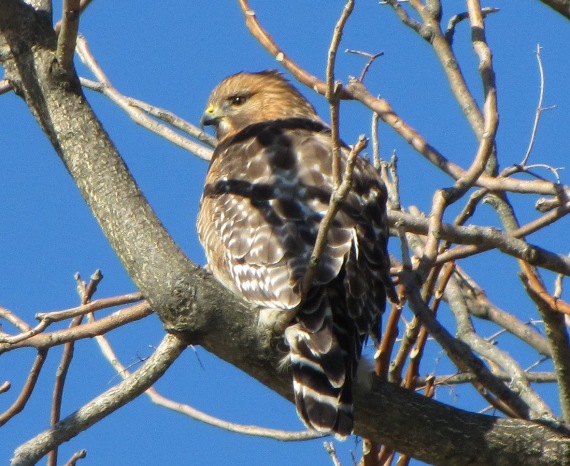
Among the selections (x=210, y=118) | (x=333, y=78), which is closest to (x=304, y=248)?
(x=333, y=78)

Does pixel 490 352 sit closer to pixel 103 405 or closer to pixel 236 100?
pixel 103 405

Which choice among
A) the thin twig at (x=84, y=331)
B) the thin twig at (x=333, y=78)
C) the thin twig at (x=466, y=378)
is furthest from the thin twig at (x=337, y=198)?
the thin twig at (x=466, y=378)

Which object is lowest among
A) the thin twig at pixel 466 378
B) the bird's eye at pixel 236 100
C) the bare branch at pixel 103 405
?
the bare branch at pixel 103 405

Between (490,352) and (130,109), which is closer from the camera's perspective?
(490,352)

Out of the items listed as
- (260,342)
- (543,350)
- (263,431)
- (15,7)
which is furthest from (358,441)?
(15,7)

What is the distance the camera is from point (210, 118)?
5.83 meters

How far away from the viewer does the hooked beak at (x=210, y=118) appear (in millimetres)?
5824

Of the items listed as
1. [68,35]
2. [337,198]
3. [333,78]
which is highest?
[68,35]

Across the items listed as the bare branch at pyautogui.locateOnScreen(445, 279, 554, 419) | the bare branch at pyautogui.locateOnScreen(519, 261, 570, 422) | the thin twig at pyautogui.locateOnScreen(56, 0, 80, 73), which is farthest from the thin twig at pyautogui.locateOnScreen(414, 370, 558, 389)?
the thin twig at pyautogui.locateOnScreen(56, 0, 80, 73)

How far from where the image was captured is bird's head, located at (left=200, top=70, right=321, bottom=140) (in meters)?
5.80

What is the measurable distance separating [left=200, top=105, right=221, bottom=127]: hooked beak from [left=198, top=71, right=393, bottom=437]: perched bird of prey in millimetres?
934

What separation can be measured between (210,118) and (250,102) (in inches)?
10.2

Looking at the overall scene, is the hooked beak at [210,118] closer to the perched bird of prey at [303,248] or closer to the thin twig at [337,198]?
the perched bird of prey at [303,248]

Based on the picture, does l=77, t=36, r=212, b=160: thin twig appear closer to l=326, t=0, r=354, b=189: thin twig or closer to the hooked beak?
the hooked beak
